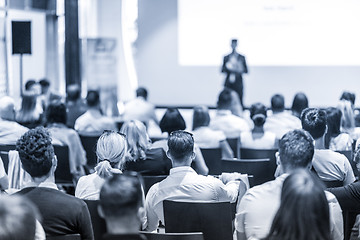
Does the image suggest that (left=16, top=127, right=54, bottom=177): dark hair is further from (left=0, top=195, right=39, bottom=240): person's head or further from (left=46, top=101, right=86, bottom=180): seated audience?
(left=46, top=101, right=86, bottom=180): seated audience

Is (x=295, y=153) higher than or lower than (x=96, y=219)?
higher

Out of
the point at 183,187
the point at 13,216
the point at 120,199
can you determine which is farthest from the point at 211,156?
the point at 13,216

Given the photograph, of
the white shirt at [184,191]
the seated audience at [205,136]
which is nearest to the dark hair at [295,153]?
the white shirt at [184,191]

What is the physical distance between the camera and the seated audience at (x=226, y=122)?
7.50m

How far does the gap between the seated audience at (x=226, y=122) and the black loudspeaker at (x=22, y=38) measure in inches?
135

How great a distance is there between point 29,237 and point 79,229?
1.95 ft

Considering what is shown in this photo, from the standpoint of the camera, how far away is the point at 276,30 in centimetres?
1228

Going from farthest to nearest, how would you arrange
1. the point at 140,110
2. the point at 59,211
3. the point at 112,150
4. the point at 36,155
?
the point at 140,110, the point at 112,150, the point at 36,155, the point at 59,211

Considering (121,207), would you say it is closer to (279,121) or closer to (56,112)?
(56,112)

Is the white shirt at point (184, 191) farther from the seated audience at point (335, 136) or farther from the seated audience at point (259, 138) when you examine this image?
the seated audience at point (259, 138)

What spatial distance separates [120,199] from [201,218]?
136 cm

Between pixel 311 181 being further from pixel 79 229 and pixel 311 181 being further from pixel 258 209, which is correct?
pixel 79 229

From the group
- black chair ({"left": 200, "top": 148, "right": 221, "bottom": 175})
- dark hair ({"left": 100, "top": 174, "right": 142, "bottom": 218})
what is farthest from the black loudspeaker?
dark hair ({"left": 100, "top": 174, "right": 142, "bottom": 218})

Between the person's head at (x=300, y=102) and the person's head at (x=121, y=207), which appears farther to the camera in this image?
the person's head at (x=300, y=102)
